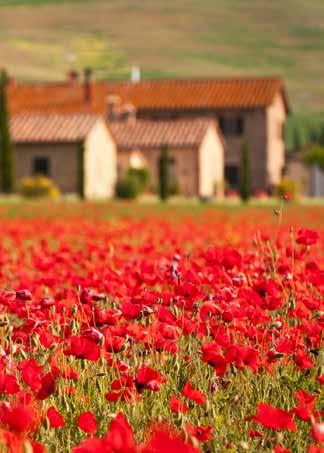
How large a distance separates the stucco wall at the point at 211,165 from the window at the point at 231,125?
502 cm

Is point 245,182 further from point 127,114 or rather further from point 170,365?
point 170,365

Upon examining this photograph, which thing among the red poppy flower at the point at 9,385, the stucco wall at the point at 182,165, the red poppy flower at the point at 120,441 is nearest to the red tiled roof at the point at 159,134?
the stucco wall at the point at 182,165

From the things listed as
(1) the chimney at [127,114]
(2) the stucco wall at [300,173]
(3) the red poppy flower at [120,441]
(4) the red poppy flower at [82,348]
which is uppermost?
(1) the chimney at [127,114]

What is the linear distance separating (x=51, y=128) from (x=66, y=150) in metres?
1.75

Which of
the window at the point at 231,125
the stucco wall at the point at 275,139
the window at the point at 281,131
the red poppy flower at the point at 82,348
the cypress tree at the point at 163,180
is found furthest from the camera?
the window at the point at 281,131

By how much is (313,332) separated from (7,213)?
1105 inches

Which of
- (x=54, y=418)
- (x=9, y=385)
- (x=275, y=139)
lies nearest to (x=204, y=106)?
(x=275, y=139)

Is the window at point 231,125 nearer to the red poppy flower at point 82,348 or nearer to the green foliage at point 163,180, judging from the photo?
the green foliage at point 163,180

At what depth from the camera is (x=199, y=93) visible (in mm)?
66062

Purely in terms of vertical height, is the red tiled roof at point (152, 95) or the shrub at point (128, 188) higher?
the red tiled roof at point (152, 95)

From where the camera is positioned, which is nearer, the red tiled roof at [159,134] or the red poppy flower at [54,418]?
the red poppy flower at [54,418]

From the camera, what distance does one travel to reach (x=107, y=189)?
5125 cm

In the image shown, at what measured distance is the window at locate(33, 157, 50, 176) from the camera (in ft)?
168

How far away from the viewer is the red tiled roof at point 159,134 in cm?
5491
